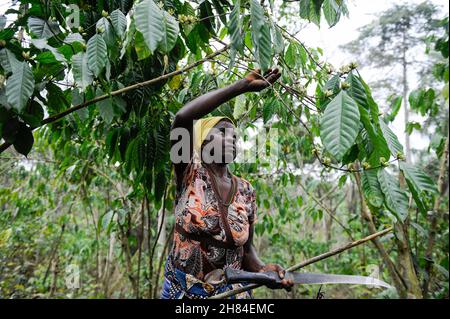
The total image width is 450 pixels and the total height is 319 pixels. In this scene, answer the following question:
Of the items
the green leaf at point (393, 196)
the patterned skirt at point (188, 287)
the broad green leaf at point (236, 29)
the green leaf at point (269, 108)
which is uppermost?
the green leaf at point (269, 108)

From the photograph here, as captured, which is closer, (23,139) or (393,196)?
(393,196)

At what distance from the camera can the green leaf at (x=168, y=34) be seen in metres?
0.95

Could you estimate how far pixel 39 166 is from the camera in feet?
11.5

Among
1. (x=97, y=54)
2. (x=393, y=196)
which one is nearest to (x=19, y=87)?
(x=97, y=54)

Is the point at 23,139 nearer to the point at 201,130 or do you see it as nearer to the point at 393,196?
the point at 201,130

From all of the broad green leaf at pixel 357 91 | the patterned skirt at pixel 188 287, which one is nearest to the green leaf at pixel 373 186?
the broad green leaf at pixel 357 91

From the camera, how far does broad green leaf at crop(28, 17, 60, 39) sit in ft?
3.68

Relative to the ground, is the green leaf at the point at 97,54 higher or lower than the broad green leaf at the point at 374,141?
higher

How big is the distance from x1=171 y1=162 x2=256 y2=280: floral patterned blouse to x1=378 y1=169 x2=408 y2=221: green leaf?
550 millimetres

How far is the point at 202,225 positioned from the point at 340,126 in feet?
2.16

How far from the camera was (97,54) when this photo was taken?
1.01m

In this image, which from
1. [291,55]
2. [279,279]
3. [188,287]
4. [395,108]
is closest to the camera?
[279,279]

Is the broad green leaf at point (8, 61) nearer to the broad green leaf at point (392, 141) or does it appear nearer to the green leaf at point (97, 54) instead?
the green leaf at point (97, 54)

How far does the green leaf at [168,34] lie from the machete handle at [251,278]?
2.30 feet
